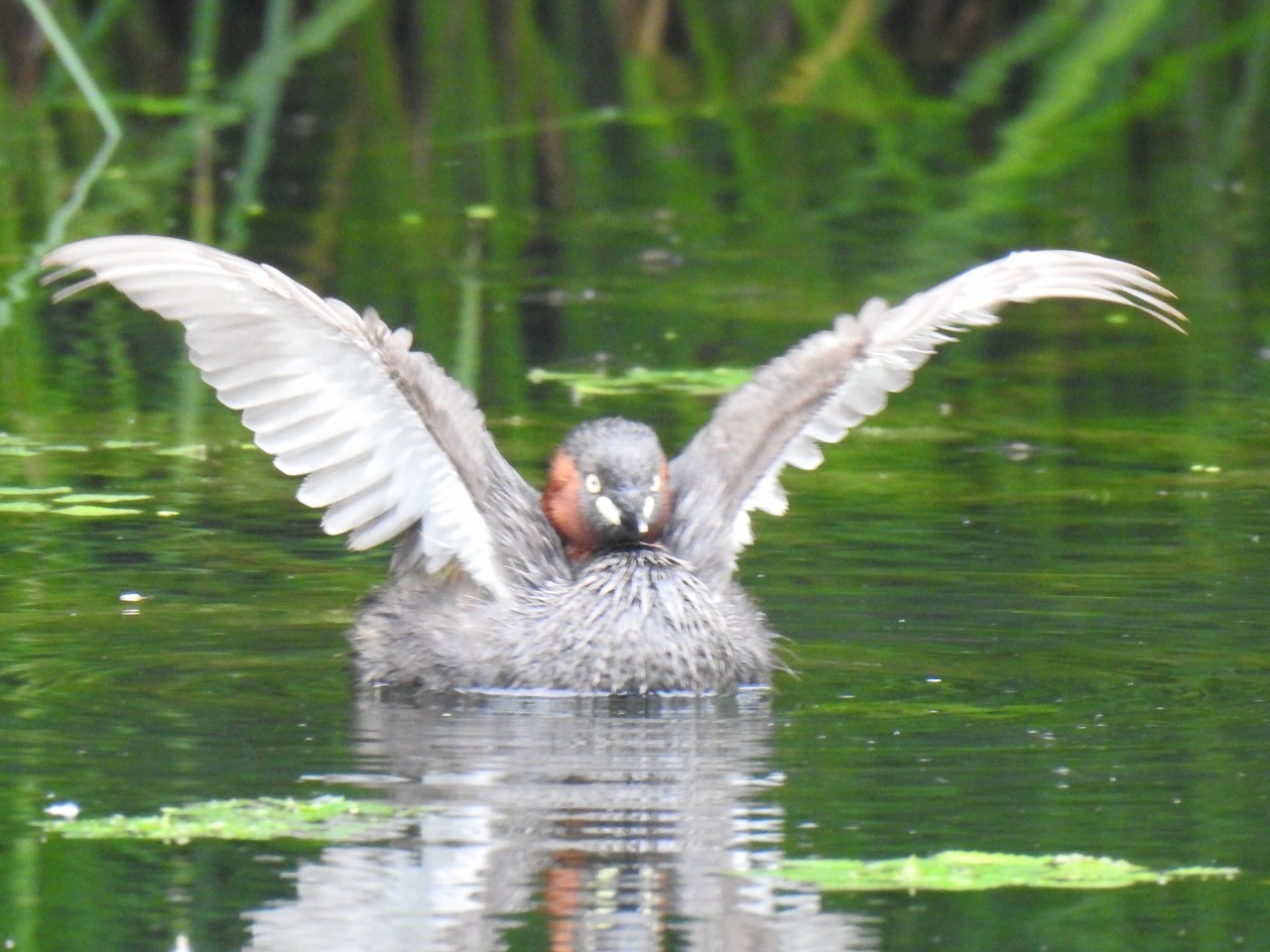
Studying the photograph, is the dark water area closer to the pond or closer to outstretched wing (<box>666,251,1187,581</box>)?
the pond

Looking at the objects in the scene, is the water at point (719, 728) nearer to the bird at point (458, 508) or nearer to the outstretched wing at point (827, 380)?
the bird at point (458, 508)

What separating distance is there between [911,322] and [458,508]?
145 cm

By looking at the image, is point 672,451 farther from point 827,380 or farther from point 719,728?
point 719,728

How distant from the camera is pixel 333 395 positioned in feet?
23.9

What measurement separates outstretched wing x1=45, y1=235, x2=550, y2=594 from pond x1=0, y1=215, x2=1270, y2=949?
1.53 ft

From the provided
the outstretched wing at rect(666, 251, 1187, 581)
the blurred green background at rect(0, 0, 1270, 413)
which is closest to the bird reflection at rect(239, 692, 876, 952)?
the outstretched wing at rect(666, 251, 1187, 581)

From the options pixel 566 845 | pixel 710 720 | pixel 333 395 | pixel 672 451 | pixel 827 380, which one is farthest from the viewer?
pixel 672 451

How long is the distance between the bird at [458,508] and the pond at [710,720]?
15 cm

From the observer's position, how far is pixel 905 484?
10.1 metres

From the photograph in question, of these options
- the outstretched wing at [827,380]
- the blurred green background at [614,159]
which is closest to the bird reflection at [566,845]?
the outstretched wing at [827,380]

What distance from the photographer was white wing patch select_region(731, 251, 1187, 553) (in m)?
8.04

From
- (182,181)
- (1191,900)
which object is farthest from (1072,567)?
(182,181)

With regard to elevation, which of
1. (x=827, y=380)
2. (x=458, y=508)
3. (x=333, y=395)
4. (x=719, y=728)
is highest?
(x=827, y=380)

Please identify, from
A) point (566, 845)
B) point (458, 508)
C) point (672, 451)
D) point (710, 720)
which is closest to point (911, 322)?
point (458, 508)
